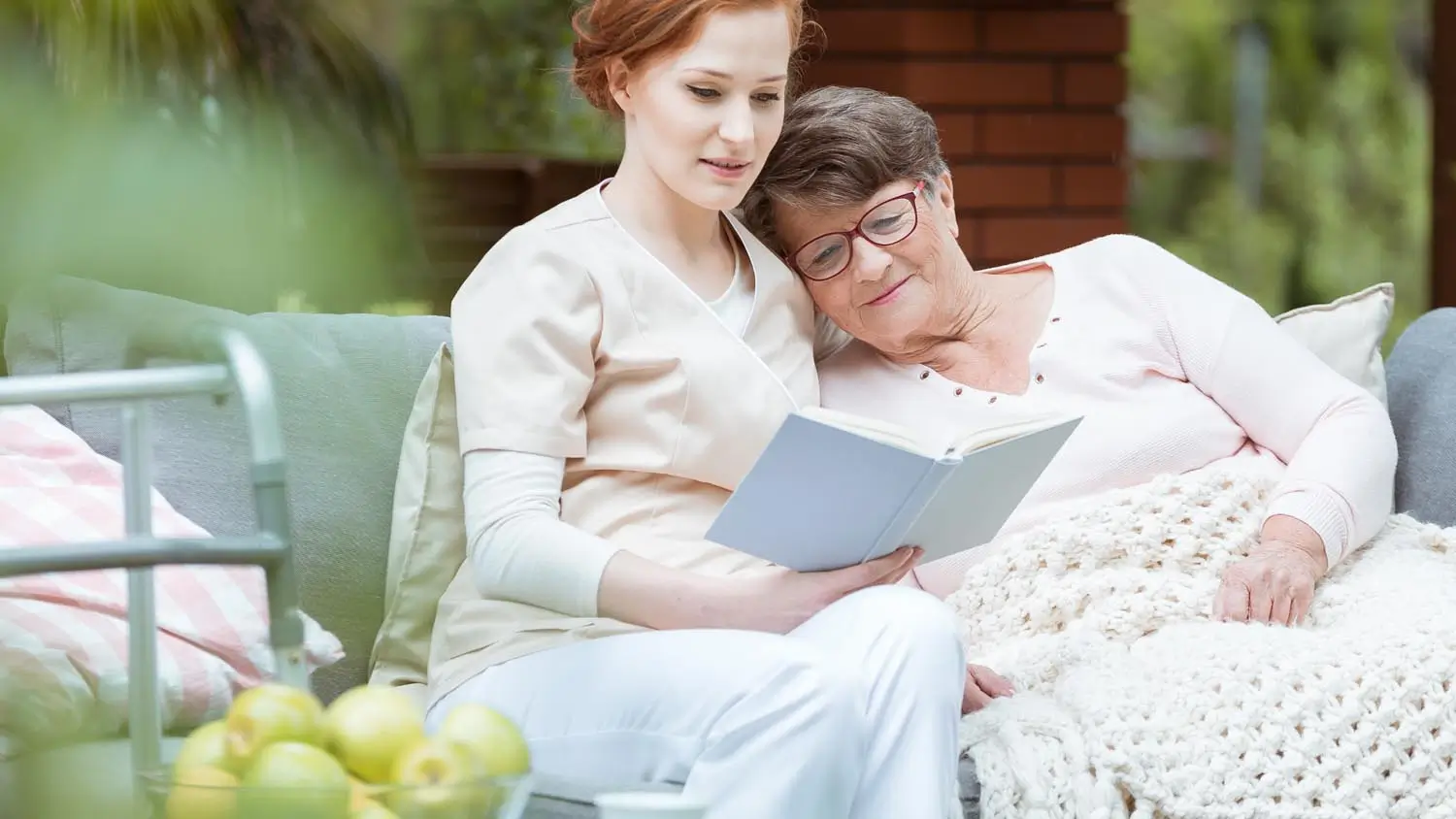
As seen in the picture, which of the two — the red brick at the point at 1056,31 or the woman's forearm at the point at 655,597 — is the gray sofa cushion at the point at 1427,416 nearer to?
the woman's forearm at the point at 655,597

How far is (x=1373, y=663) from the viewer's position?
164cm

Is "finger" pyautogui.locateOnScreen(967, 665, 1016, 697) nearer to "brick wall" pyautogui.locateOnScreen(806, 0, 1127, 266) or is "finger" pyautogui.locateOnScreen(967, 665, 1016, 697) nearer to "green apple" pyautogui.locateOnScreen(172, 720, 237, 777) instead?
"green apple" pyautogui.locateOnScreen(172, 720, 237, 777)

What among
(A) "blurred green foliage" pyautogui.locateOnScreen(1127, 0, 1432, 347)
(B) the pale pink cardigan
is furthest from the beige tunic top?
(A) "blurred green foliage" pyautogui.locateOnScreen(1127, 0, 1432, 347)

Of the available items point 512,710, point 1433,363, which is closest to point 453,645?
point 512,710

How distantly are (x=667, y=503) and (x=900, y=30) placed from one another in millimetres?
2497

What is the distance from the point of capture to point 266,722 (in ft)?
1.93

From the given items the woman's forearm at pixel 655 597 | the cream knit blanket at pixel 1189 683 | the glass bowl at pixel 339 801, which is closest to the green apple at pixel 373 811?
the glass bowl at pixel 339 801

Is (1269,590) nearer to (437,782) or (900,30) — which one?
(437,782)

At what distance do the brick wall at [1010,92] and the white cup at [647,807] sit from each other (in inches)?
133

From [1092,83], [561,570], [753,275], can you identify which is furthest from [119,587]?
[1092,83]

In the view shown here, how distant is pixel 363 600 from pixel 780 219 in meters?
0.70

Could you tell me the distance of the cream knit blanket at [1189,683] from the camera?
1559mm

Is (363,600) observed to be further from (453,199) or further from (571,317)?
(453,199)

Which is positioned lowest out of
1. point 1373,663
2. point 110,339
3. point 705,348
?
point 1373,663
